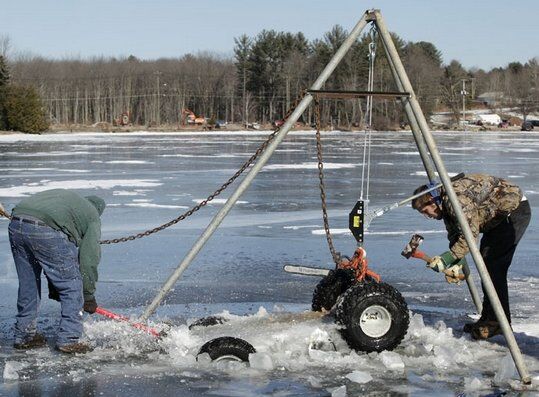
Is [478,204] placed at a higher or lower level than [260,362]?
higher

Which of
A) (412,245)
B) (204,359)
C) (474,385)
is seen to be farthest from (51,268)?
(474,385)

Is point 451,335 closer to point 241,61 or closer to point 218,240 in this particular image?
point 218,240

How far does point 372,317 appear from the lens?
20.4 feet

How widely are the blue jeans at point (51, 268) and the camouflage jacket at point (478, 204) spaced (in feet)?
Result: 8.90

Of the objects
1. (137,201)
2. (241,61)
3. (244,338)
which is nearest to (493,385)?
(244,338)

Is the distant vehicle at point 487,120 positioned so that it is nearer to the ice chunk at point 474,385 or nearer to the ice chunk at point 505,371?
the ice chunk at point 505,371

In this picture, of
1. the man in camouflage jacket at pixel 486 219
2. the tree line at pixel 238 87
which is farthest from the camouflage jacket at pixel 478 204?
the tree line at pixel 238 87

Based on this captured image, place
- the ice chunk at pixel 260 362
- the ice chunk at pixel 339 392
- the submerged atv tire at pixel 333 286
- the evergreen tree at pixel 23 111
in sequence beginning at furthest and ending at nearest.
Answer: the evergreen tree at pixel 23 111, the submerged atv tire at pixel 333 286, the ice chunk at pixel 260 362, the ice chunk at pixel 339 392

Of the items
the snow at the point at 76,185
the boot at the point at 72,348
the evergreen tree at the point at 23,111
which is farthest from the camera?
the evergreen tree at the point at 23,111

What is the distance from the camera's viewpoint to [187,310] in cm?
799

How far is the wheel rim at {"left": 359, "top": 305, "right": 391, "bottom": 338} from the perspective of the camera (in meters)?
6.19

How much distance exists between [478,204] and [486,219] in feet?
0.63

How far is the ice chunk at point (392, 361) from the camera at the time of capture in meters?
6.02

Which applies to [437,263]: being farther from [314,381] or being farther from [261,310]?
[261,310]
